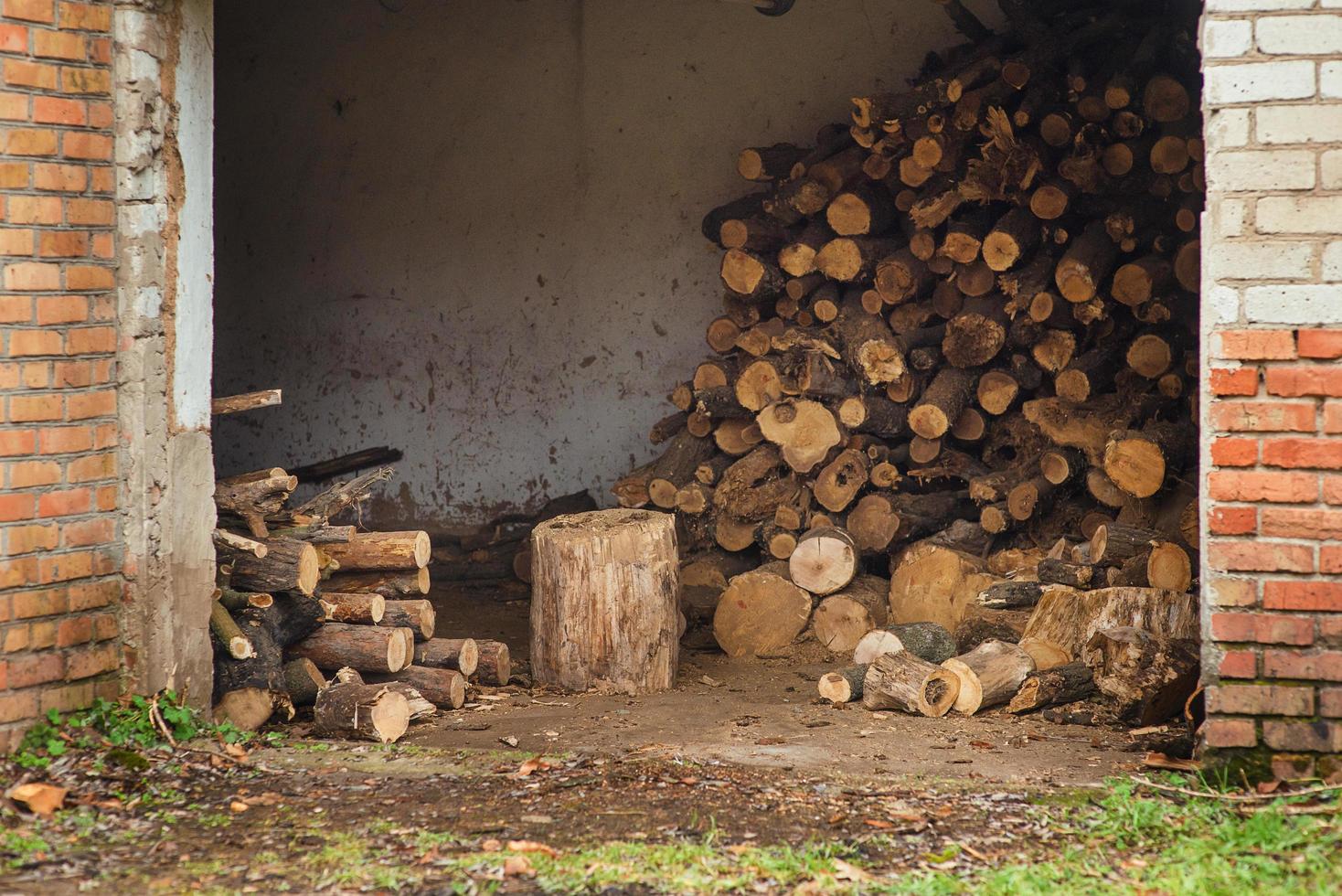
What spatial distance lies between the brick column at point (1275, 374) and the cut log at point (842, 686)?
171 cm

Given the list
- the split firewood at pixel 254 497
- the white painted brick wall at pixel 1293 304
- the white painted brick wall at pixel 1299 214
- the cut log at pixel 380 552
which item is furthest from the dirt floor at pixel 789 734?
the white painted brick wall at pixel 1299 214

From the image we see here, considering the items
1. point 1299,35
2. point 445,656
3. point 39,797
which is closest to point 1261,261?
point 1299,35

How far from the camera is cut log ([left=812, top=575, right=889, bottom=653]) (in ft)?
19.9

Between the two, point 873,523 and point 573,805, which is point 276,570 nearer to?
point 573,805

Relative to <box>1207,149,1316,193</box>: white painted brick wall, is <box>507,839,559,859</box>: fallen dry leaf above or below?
below

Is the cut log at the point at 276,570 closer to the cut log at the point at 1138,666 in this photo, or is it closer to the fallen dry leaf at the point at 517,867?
the fallen dry leaf at the point at 517,867

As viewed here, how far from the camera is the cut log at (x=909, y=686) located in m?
4.90

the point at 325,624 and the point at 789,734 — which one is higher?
the point at 325,624

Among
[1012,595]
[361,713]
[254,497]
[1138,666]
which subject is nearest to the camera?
[361,713]

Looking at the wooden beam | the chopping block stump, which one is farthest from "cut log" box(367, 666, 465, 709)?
the wooden beam

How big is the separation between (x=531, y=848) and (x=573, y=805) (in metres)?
0.38

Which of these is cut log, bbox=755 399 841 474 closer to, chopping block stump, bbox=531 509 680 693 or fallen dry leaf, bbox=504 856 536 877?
chopping block stump, bbox=531 509 680 693

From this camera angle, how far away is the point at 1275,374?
3.58m

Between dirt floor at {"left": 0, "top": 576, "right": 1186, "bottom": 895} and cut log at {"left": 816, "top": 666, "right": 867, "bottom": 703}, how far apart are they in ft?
0.69
